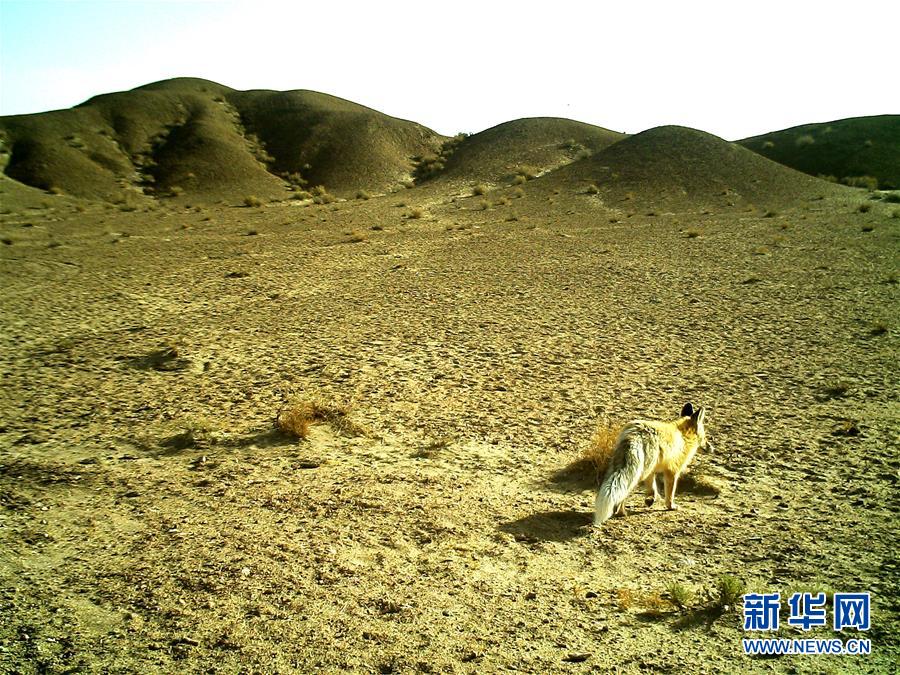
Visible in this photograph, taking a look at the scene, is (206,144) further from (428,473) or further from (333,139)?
(428,473)

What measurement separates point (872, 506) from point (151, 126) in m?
60.1

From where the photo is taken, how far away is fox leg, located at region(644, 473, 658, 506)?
5570 millimetres

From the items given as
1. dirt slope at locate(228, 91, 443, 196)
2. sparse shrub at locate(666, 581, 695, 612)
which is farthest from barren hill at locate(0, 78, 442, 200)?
sparse shrub at locate(666, 581, 695, 612)

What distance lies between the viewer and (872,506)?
5.38 meters

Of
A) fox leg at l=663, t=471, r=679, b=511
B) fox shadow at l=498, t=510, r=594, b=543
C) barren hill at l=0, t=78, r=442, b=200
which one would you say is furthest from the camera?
barren hill at l=0, t=78, r=442, b=200

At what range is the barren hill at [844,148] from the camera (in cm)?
4711

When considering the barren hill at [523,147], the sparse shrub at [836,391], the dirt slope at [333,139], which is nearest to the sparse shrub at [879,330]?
the sparse shrub at [836,391]

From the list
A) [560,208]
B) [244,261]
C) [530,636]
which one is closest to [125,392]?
[530,636]

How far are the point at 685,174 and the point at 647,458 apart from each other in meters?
33.9

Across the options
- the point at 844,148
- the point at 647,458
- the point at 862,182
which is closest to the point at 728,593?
the point at 647,458

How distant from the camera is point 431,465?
21.0 ft

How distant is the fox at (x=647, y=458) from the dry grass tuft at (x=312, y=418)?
3374 millimetres

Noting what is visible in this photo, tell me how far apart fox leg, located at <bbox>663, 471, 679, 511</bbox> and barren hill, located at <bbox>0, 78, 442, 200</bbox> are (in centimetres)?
4025

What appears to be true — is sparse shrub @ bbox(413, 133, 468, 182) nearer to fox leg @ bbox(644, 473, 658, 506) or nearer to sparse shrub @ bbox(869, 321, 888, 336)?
sparse shrub @ bbox(869, 321, 888, 336)
